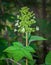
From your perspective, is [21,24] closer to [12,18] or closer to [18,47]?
[18,47]

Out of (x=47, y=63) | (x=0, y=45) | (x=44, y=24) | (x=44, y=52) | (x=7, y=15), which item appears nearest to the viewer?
(x=47, y=63)

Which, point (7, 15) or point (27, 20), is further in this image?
point (7, 15)

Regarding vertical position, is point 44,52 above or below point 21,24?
below

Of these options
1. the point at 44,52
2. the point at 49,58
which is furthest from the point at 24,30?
the point at 44,52

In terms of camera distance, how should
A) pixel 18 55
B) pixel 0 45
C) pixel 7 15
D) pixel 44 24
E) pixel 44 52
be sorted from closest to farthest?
pixel 18 55
pixel 0 45
pixel 7 15
pixel 44 24
pixel 44 52

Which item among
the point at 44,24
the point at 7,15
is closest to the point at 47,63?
the point at 7,15

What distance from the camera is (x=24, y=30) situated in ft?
4.39

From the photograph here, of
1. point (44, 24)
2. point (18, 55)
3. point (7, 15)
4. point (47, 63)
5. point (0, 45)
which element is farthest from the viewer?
point (44, 24)

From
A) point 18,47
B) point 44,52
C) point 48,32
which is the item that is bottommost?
point 44,52

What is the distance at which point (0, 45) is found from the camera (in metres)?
1.59

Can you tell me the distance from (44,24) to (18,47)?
191 cm

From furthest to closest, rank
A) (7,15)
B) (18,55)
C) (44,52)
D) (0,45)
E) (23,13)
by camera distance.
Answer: (44,52) → (7,15) → (0,45) → (23,13) → (18,55)

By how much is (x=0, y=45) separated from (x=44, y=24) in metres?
1.67

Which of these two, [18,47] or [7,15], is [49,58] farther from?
[7,15]
